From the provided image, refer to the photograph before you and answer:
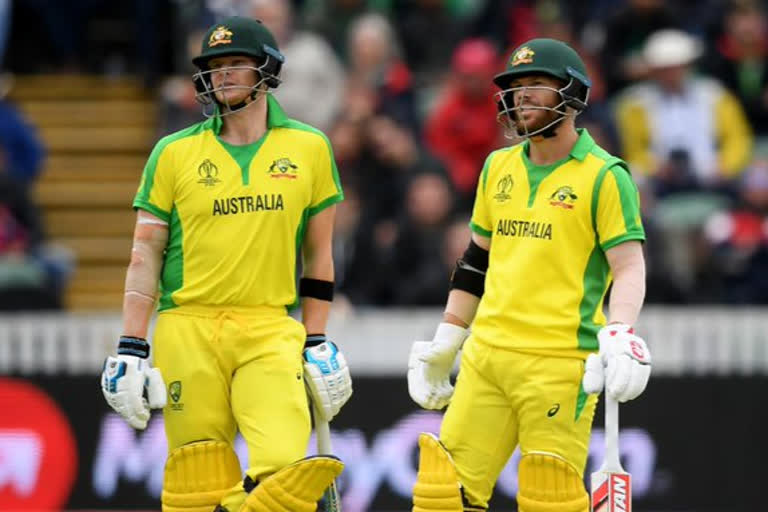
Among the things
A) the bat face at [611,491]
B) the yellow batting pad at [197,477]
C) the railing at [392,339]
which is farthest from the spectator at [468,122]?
the bat face at [611,491]

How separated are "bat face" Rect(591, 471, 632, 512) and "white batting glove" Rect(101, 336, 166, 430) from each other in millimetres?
1893

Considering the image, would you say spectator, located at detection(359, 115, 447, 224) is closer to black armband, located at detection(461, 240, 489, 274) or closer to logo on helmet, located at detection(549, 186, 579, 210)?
black armband, located at detection(461, 240, 489, 274)

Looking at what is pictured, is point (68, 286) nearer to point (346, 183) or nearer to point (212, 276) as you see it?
point (346, 183)

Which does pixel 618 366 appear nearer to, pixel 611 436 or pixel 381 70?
pixel 611 436

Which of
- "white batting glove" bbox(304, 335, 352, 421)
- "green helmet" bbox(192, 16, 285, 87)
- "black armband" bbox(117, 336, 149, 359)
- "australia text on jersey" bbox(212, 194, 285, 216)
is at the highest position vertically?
"green helmet" bbox(192, 16, 285, 87)

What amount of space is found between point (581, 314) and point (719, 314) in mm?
3702

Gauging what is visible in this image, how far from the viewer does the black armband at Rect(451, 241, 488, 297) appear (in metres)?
8.53

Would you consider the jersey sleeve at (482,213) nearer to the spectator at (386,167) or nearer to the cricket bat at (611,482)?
the cricket bat at (611,482)

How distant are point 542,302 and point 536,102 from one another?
0.85 meters

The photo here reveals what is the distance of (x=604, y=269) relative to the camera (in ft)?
26.9

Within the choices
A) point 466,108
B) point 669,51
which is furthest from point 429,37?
point 669,51

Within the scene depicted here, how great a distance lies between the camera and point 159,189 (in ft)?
27.3

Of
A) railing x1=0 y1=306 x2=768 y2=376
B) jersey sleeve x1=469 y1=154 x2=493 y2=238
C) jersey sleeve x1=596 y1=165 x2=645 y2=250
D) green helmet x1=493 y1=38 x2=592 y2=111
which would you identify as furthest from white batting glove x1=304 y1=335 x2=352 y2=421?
railing x1=0 y1=306 x2=768 y2=376

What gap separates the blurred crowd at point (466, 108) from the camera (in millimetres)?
12836
